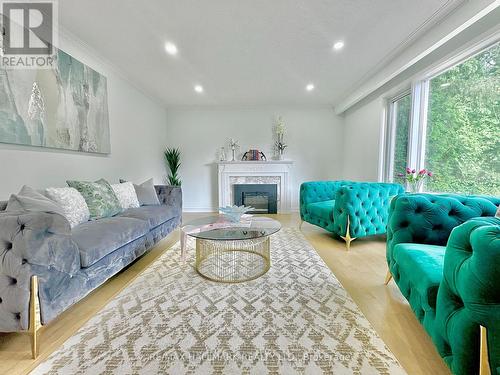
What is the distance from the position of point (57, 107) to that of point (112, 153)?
41.2 inches

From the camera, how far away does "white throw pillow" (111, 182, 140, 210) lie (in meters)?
2.86

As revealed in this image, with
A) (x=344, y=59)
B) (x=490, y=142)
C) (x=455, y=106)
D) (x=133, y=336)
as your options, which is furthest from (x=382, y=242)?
(x=133, y=336)

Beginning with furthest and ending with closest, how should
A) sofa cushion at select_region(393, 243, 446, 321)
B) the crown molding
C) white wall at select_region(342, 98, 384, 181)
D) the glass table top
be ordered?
white wall at select_region(342, 98, 384, 181) → the glass table top → the crown molding → sofa cushion at select_region(393, 243, 446, 321)

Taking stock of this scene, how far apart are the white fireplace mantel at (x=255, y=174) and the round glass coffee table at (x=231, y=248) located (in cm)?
249

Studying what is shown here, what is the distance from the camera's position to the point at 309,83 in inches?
154

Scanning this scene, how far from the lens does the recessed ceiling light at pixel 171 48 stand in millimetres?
2662

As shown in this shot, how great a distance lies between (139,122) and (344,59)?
354cm

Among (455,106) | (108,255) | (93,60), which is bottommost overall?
(108,255)

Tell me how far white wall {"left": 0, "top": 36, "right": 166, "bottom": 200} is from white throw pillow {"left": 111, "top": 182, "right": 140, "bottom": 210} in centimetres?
39

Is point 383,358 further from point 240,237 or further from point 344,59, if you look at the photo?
point 344,59

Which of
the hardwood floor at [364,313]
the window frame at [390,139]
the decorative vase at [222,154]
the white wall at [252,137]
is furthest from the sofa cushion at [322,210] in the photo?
the decorative vase at [222,154]

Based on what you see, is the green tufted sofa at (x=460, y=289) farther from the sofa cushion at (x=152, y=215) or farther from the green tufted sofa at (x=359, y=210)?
the sofa cushion at (x=152, y=215)

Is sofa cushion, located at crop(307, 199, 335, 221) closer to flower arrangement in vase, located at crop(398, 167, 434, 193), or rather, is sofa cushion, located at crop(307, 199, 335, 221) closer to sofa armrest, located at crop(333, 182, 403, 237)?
sofa armrest, located at crop(333, 182, 403, 237)

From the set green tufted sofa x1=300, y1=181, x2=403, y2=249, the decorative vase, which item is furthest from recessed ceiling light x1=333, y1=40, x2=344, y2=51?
the decorative vase
